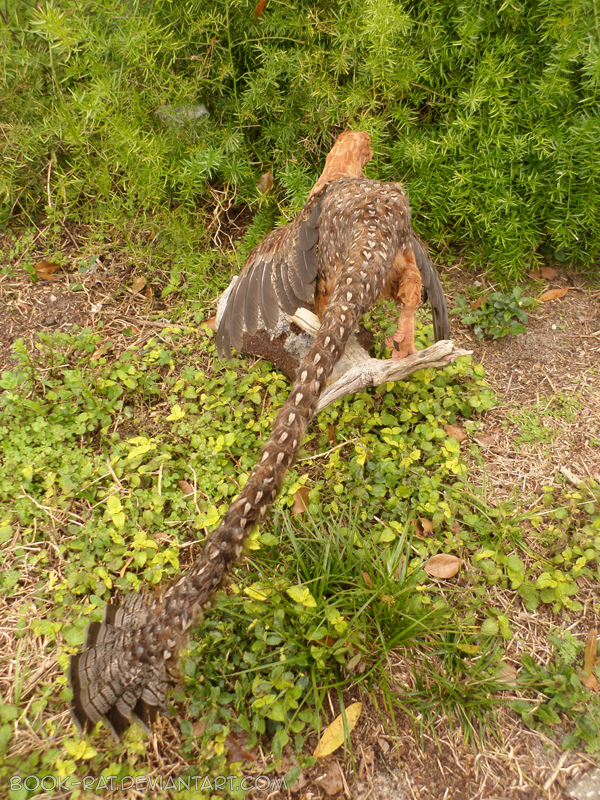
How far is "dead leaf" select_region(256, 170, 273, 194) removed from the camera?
395 cm

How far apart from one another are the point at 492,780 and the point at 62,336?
3.41m

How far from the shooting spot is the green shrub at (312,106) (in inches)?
127

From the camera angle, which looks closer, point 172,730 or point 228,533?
point 228,533

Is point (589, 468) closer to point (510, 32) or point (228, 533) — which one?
point (228, 533)

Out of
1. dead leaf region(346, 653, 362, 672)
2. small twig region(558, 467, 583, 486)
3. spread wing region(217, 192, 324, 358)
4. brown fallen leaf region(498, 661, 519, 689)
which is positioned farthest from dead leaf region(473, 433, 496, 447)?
dead leaf region(346, 653, 362, 672)

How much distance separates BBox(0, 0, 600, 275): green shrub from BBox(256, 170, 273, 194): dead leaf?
6cm

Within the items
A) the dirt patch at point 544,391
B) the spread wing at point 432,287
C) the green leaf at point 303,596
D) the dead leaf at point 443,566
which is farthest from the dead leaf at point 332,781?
the spread wing at point 432,287

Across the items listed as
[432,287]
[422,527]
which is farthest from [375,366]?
[422,527]

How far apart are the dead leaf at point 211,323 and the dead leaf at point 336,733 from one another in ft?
8.38

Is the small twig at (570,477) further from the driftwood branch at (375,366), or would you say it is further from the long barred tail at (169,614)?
the long barred tail at (169,614)

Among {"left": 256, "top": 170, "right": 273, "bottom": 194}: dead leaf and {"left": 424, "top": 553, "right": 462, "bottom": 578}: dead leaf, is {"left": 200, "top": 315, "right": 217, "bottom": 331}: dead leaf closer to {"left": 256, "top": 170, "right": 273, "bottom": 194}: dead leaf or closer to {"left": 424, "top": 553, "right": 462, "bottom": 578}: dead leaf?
{"left": 256, "top": 170, "right": 273, "bottom": 194}: dead leaf

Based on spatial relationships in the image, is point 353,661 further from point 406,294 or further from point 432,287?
point 432,287

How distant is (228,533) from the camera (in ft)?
5.51

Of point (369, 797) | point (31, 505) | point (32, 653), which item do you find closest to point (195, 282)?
point (31, 505)
